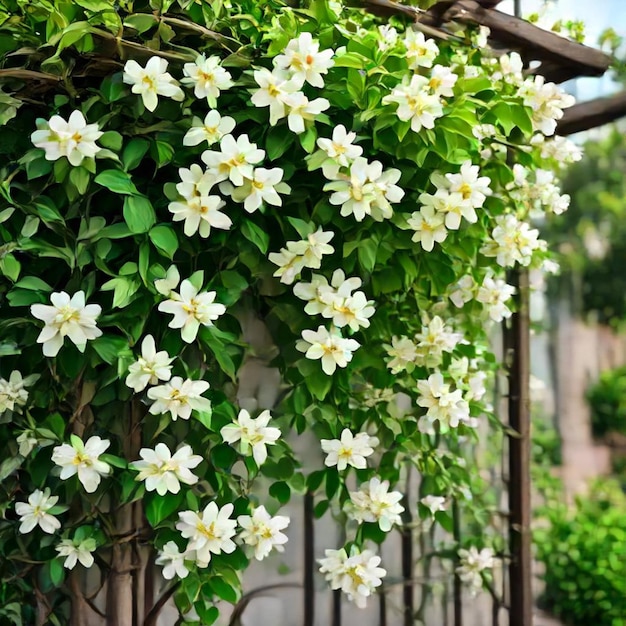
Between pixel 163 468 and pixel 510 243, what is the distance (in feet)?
2.92

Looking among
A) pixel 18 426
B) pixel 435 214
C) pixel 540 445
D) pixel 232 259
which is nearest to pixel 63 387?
pixel 18 426

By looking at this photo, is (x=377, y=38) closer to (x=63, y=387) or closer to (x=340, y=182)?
(x=340, y=182)

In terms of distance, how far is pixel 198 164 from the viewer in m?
1.25

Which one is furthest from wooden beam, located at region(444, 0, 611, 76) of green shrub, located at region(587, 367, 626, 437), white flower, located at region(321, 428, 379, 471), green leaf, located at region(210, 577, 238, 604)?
green shrub, located at region(587, 367, 626, 437)

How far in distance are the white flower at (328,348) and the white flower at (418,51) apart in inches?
21.0

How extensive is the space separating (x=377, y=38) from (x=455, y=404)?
0.77 m

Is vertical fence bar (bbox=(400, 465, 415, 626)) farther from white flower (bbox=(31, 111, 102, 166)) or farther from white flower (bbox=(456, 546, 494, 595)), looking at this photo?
white flower (bbox=(31, 111, 102, 166))

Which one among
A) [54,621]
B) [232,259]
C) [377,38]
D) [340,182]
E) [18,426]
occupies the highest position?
[377,38]

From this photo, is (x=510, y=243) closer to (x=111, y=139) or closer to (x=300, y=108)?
(x=300, y=108)

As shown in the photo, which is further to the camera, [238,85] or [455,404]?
[455,404]

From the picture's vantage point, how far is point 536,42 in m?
1.62

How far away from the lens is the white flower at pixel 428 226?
1.25m

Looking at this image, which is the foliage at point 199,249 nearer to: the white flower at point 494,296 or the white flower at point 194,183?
the white flower at point 194,183

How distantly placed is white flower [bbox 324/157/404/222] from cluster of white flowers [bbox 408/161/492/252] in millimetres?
85
